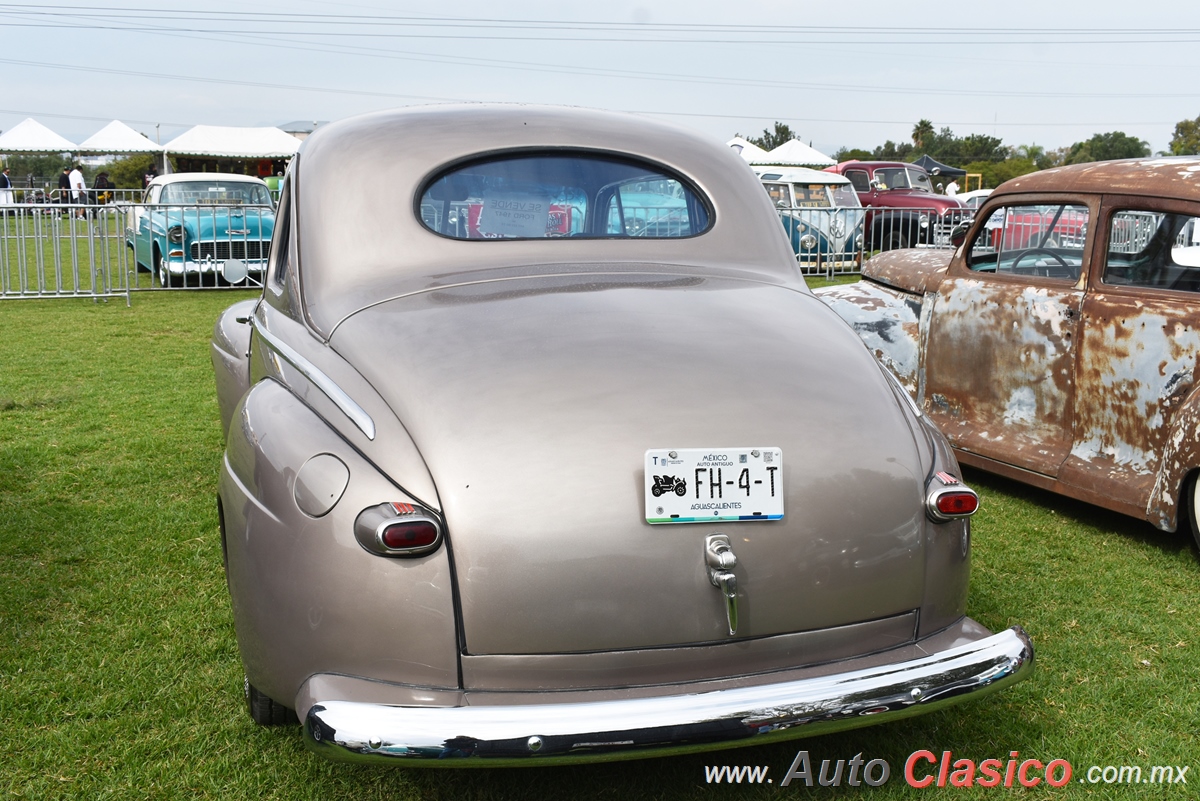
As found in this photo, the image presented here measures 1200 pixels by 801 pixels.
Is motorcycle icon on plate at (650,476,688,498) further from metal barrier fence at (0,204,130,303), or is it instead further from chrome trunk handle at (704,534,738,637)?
metal barrier fence at (0,204,130,303)

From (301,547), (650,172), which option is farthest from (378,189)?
(301,547)

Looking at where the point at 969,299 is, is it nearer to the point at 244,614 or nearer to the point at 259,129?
the point at 244,614

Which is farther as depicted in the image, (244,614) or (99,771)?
(99,771)

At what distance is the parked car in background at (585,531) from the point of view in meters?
2.13

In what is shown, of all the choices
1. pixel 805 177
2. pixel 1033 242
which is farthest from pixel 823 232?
pixel 1033 242

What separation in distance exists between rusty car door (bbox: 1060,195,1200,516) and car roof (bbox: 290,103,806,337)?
1993mm

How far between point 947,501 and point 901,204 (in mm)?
19462

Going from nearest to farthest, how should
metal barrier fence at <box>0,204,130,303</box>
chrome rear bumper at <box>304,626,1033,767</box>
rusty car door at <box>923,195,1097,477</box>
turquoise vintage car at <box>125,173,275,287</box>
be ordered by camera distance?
chrome rear bumper at <box>304,626,1033,767</box> → rusty car door at <box>923,195,1097,477</box> → metal barrier fence at <box>0,204,130,303</box> → turquoise vintage car at <box>125,173,275,287</box>

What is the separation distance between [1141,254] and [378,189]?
3360 mm

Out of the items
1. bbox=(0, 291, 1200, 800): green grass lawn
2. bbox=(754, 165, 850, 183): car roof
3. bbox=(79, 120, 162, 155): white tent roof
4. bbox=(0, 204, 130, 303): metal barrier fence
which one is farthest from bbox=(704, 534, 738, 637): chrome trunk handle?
bbox=(79, 120, 162, 155): white tent roof

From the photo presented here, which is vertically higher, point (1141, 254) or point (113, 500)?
point (1141, 254)

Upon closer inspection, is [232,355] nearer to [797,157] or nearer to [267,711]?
[267,711]

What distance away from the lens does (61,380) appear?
7871 millimetres

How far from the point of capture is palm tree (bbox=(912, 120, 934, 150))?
91.5 meters
